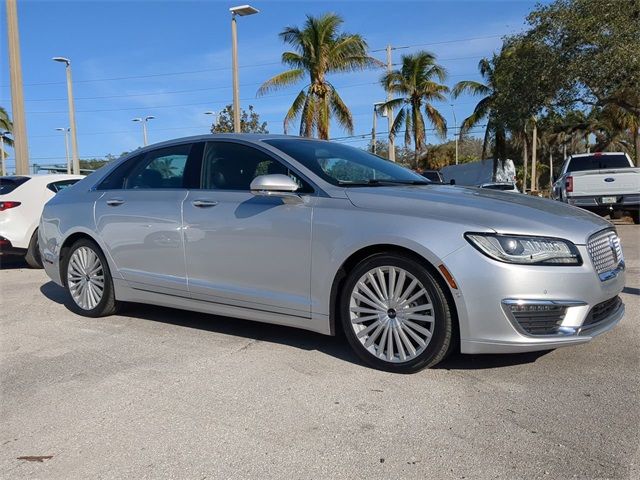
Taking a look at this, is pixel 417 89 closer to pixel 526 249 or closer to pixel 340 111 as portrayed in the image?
pixel 340 111

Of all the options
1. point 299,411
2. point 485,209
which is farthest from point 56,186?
point 485,209

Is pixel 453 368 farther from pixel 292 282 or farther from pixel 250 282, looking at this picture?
pixel 250 282

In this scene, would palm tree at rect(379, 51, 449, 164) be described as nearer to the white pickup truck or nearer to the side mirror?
the white pickup truck

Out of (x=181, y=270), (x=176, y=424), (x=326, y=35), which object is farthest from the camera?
(x=326, y=35)

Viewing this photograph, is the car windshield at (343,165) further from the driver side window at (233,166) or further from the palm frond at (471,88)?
the palm frond at (471,88)

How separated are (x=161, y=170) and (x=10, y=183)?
4.84 meters

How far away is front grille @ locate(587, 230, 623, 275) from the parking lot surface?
0.68 meters

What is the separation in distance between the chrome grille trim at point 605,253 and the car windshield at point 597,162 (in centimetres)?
1176

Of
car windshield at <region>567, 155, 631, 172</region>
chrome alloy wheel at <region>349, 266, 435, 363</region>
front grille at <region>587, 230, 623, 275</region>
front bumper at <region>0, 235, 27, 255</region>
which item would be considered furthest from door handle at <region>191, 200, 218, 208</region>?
car windshield at <region>567, 155, 631, 172</region>

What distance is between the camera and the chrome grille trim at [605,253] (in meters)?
3.59

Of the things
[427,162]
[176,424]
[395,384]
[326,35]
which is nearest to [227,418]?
[176,424]

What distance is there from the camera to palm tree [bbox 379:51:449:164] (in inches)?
1160

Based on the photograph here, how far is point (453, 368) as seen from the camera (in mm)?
3867

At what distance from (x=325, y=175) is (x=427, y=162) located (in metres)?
53.5
